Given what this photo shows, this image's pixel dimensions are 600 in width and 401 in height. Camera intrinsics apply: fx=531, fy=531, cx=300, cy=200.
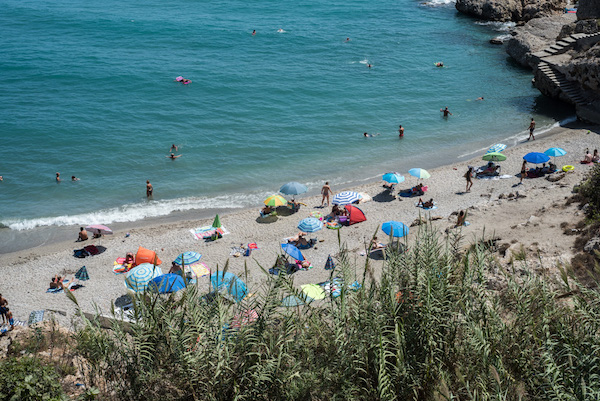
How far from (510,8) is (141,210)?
1991 inches

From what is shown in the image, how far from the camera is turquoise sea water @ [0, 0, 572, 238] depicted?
101 feet

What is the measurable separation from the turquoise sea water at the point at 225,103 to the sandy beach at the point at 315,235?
303 cm

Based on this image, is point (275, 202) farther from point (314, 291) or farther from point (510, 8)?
point (510, 8)

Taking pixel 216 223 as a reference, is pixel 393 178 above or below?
above

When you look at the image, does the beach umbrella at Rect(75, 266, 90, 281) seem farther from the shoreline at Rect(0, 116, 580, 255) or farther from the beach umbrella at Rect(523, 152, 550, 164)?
the beach umbrella at Rect(523, 152, 550, 164)

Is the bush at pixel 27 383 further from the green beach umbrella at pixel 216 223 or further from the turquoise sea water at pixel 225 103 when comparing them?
the turquoise sea water at pixel 225 103

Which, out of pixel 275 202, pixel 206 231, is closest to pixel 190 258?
pixel 206 231

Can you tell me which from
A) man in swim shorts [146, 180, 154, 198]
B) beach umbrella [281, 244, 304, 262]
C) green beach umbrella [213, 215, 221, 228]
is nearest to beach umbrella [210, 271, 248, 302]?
beach umbrella [281, 244, 304, 262]

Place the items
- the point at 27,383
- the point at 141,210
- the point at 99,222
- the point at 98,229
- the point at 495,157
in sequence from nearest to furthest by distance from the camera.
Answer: the point at 27,383 < the point at 98,229 < the point at 99,222 < the point at 141,210 < the point at 495,157

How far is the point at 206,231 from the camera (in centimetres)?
2483

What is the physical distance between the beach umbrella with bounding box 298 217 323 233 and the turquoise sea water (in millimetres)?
6100

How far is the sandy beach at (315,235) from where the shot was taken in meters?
19.0

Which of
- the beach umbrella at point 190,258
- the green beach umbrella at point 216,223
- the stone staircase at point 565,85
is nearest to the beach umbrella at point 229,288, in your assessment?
the beach umbrella at point 190,258

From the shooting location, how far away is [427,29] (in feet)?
198
